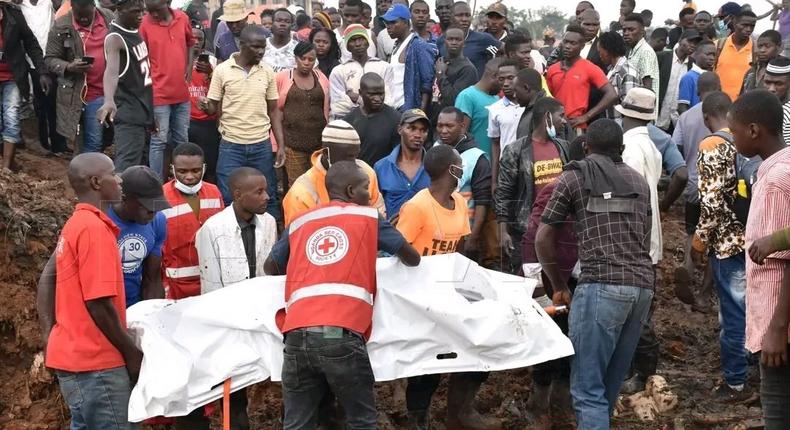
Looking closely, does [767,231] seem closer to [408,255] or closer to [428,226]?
[408,255]

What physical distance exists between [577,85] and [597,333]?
462 cm

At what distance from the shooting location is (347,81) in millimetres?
9594

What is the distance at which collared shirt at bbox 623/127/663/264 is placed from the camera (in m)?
6.75

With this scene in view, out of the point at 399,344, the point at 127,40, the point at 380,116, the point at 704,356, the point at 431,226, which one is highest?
the point at 127,40

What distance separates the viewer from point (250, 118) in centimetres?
888

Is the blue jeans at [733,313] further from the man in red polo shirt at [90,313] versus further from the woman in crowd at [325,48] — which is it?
the woman in crowd at [325,48]

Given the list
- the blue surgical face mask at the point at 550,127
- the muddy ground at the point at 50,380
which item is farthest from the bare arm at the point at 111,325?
the blue surgical face mask at the point at 550,127

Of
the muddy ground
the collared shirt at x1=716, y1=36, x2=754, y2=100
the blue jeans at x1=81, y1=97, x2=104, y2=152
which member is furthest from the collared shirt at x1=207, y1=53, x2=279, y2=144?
the collared shirt at x1=716, y1=36, x2=754, y2=100

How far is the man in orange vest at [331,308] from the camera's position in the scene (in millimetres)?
4766

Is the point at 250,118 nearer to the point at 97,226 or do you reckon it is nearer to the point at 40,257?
the point at 40,257

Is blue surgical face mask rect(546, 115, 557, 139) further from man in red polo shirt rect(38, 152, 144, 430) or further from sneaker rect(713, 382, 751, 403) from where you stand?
man in red polo shirt rect(38, 152, 144, 430)

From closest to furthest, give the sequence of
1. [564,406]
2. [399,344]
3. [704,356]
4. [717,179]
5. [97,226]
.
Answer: [97,226], [399,344], [564,406], [717,179], [704,356]

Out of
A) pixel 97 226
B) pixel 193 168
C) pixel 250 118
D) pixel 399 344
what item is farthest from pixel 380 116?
pixel 97 226

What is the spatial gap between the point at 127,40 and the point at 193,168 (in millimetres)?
2388
